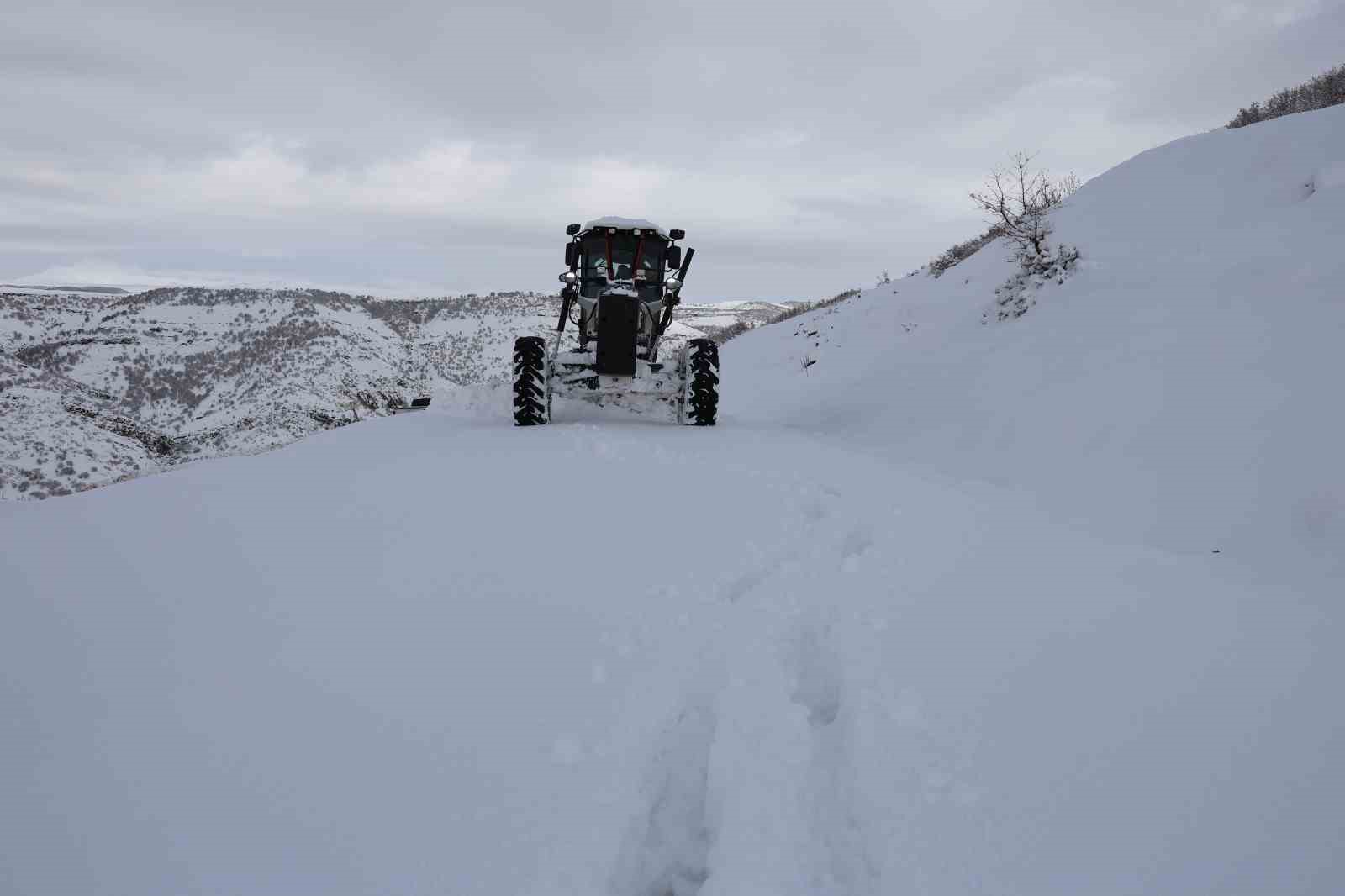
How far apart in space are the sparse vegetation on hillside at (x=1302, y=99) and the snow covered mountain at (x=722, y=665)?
8.69 m

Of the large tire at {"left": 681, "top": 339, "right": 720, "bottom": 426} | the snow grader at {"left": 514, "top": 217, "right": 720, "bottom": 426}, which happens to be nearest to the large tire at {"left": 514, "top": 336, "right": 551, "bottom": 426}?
the snow grader at {"left": 514, "top": 217, "right": 720, "bottom": 426}

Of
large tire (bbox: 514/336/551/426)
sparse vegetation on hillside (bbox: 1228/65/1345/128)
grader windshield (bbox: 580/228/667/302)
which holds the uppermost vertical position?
sparse vegetation on hillside (bbox: 1228/65/1345/128)

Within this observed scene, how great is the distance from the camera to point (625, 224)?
919cm

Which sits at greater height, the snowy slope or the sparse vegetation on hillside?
the sparse vegetation on hillside

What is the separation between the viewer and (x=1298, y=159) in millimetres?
7395

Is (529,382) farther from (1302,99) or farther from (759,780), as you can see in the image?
(1302,99)

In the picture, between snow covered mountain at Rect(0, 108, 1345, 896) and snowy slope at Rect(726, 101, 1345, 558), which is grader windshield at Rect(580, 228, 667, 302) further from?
snow covered mountain at Rect(0, 108, 1345, 896)

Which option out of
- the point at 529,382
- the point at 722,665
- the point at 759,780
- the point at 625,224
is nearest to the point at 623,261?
the point at 625,224

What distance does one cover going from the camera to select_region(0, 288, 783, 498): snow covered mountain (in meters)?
11.0

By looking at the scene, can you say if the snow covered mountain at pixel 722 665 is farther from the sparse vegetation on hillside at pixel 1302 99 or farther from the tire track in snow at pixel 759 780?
the sparse vegetation on hillside at pixel 1302 99

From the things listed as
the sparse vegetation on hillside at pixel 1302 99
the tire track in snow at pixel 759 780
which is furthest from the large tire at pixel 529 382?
the sparse vegetation on hillside at pixel 1302 99

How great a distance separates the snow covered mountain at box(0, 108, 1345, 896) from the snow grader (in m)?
2.90

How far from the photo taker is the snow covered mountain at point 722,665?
1.64m

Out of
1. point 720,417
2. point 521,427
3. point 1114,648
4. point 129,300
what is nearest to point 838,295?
point 720,417
